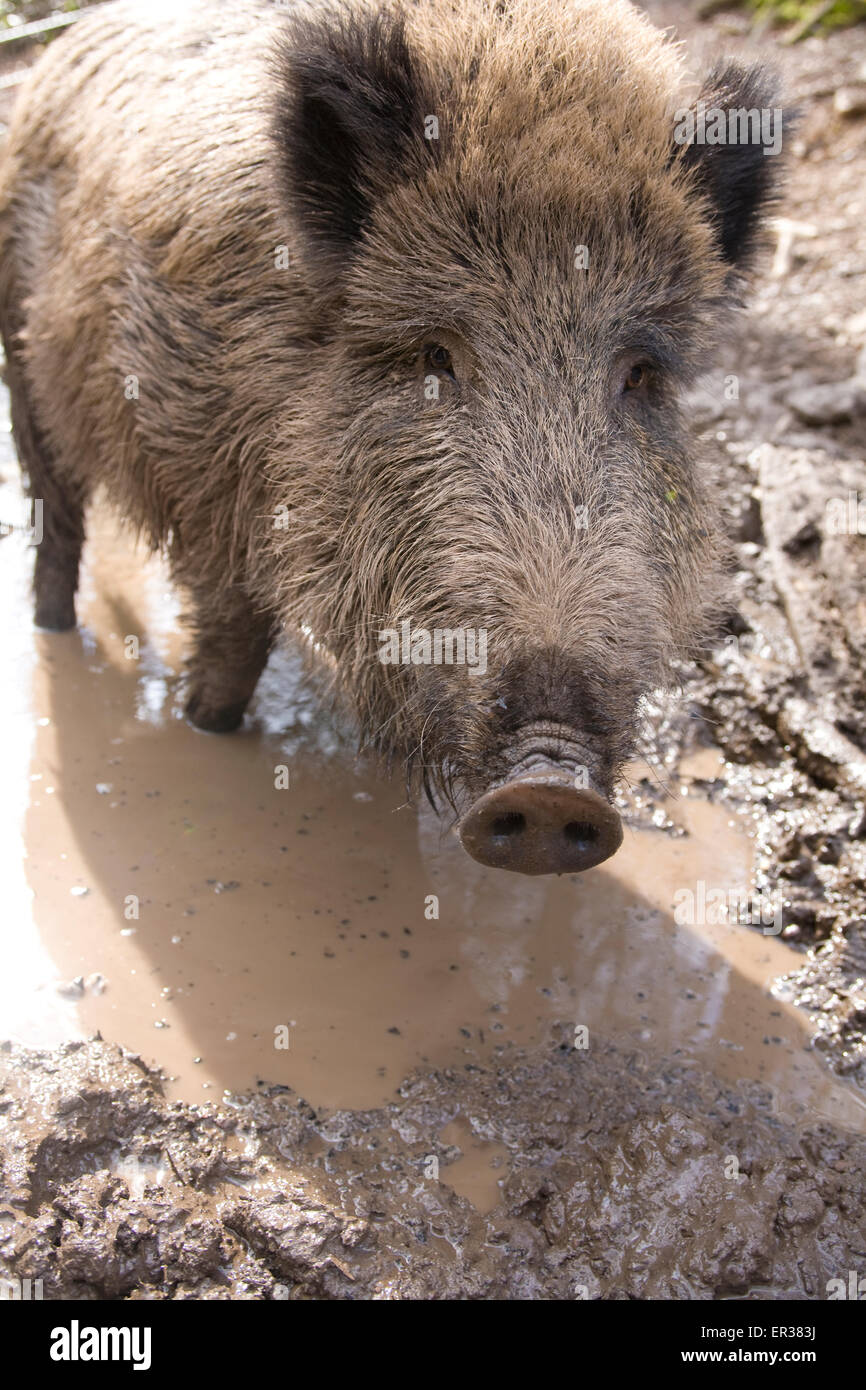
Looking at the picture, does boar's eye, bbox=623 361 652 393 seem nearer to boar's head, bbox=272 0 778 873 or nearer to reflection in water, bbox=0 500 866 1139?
boar's head, bbox=272 0 778 873

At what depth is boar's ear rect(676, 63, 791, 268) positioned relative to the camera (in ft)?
11.7

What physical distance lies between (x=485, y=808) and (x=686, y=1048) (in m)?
1.61

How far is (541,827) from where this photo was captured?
8.92ft

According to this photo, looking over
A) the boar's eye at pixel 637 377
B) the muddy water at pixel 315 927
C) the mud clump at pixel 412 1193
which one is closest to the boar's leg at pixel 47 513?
the muddy water at pixel 315 927

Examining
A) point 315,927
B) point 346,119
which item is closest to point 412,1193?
point 315,927

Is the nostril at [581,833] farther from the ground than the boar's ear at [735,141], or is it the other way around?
the boar's ear at [735,141]

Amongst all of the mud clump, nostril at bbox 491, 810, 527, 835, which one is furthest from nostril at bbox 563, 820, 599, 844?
the mud clump

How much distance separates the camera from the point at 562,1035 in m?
3.83

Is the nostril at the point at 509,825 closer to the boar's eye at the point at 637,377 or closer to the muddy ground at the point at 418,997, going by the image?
the muddy ground at the point at 418,997

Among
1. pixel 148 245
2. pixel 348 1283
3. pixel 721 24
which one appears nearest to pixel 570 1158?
pixel 348 1283

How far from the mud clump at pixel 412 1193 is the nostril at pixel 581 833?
3.67 ft

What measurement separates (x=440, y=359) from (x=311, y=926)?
2.03 meters

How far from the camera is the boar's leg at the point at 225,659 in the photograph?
4.45 metres

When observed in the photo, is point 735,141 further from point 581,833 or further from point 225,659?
point 225,659
